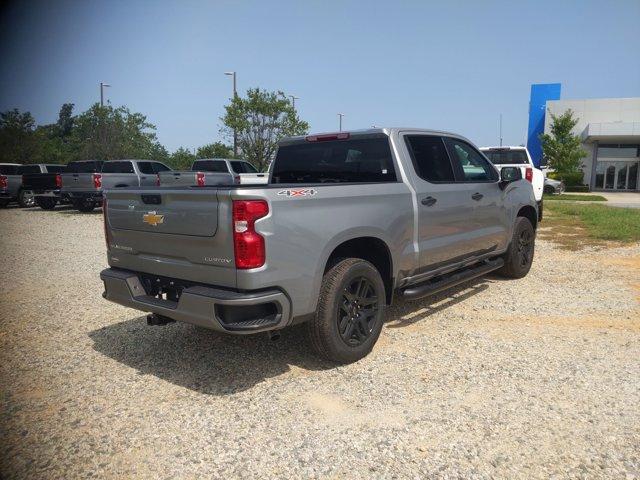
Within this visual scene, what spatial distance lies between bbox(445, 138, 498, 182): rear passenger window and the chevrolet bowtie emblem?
318 cm

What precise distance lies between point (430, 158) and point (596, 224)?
10120 mm

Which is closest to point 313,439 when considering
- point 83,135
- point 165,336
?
point 165,336

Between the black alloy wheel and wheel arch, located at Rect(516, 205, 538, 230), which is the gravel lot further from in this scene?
wheel arch, located at Rect(516, 205, 538, 230)

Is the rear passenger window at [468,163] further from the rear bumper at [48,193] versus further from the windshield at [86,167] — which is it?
the windshield at [86,167]

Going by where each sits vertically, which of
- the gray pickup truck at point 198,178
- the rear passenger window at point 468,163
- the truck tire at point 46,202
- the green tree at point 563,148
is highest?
the green tree at point 563,148

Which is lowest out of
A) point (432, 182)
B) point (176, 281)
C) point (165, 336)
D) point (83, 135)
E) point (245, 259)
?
point (165, 336)

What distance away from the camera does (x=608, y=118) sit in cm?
3538

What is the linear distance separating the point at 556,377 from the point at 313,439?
2.01 meters

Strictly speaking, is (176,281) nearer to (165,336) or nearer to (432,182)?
(165,336)

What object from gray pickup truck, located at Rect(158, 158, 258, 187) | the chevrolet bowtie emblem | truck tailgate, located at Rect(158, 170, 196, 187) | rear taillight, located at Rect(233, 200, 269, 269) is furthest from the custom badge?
truck tailgate, located at Rect(158, 170, 196, 187)

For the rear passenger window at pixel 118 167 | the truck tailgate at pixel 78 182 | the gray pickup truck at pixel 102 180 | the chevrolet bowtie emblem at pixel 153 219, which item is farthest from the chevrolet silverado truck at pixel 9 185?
the chevrolet bowtie emblem at pixel 153 219

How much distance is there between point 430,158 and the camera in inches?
201

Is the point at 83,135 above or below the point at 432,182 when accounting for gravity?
above

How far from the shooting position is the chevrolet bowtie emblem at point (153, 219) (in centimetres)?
376
